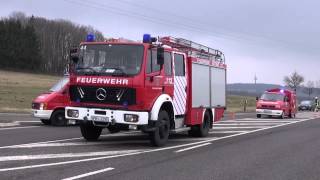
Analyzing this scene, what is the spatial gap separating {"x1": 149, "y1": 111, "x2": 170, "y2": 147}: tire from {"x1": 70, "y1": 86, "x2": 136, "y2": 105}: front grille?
1108 mm

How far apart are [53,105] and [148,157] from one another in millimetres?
9189

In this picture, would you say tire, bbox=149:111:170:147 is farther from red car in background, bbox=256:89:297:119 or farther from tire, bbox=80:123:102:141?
red car in background, bbox=256:89:297:119

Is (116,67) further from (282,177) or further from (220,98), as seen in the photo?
(220,98)

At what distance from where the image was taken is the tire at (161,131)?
14288mm

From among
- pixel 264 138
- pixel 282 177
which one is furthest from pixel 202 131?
pixel 282 177

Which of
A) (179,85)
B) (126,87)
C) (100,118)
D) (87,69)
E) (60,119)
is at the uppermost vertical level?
(87,69)

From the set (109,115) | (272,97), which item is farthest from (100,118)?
(272,97)

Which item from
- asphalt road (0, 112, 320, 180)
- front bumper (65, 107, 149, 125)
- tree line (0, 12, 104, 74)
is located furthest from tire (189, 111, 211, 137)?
tree line (0, 12, 104, 74)

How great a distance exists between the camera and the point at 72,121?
14250mm

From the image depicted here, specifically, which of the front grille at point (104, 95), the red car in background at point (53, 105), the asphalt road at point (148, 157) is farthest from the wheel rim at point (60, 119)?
the front grille at point (104, 95)

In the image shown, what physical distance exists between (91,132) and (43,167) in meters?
5.29

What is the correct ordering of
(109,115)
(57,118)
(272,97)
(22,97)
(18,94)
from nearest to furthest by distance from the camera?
1. (109,115)
2. (57,118)
3. (272,97)
4. (22,97)
5. (18,94)

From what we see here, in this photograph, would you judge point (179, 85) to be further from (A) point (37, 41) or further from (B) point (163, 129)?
(A) point (37, 41)

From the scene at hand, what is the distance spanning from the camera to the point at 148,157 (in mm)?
12398
